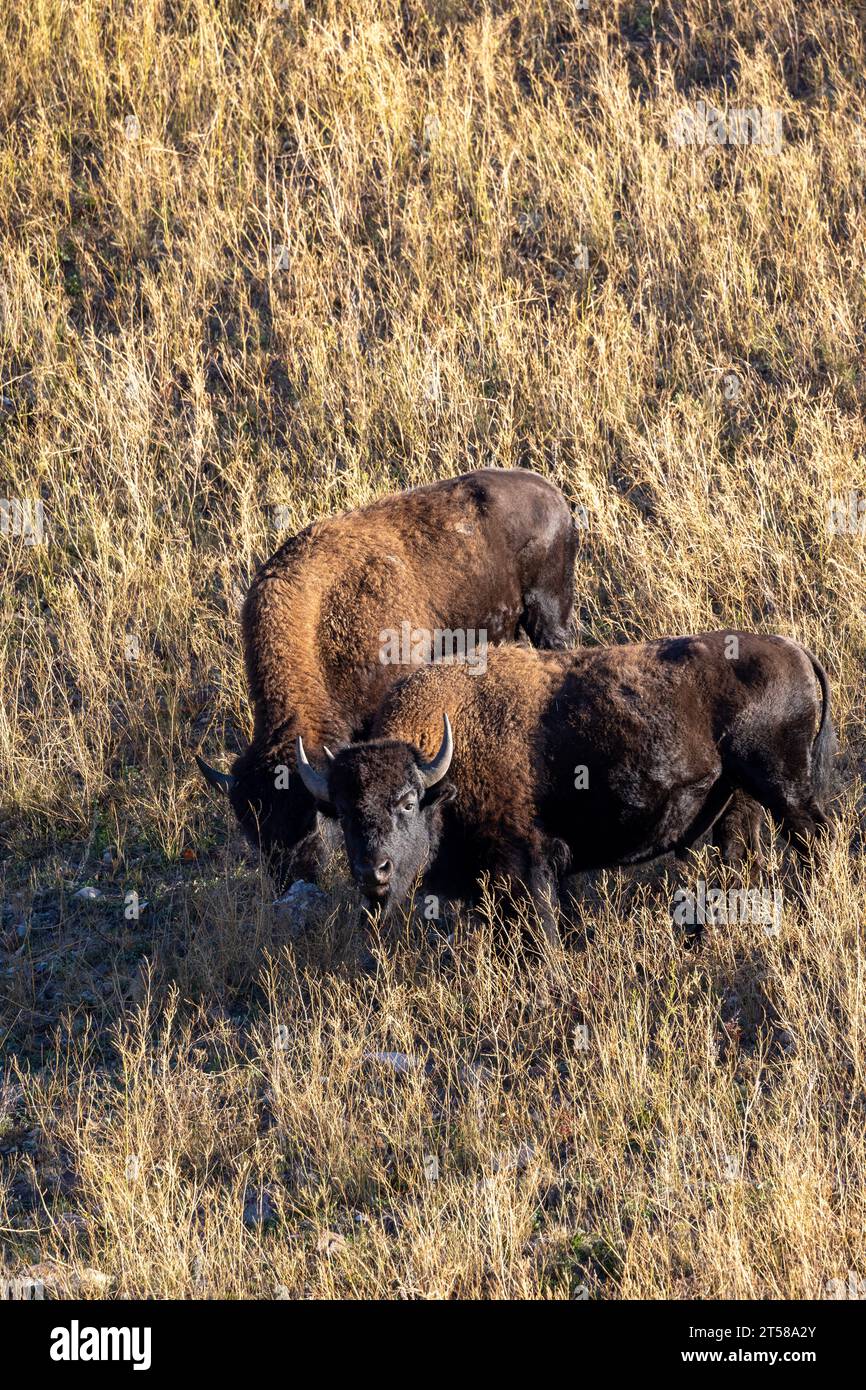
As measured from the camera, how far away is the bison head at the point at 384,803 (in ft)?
23.0

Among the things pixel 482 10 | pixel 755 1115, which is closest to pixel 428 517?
pixel 755 1115

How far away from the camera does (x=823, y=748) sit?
7543 millimetres

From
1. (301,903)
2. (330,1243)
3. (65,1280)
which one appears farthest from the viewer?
(301,903)

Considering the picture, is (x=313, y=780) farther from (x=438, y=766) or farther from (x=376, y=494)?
(x=376, y=494)

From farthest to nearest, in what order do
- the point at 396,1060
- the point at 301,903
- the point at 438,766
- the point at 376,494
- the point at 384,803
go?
the point at 376,494, the point at 301,903, the point at 438,766, the point at 384,803, the point at 396,1060

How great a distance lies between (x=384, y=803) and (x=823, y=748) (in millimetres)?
2124

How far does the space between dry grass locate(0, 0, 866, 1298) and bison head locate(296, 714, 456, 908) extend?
513 mm

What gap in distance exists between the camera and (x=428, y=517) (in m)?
9.53

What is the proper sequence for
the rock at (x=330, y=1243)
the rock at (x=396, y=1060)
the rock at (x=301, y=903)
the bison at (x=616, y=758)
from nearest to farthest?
the rock at (x=330, y=1243) → the rock at (x=396, y=1060) → the bison at (x=616, y=758) → the rock at (x=301, y=903)

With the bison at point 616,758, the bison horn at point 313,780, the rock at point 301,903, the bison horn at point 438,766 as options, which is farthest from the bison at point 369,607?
the bison horn at point 438,766

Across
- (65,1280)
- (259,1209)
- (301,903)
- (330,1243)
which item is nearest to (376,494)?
(301,903)

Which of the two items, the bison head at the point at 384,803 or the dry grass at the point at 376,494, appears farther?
the bison head at the point at 384,803

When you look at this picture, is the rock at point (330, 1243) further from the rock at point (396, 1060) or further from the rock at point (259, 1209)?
the rock at point (396, 1060)
